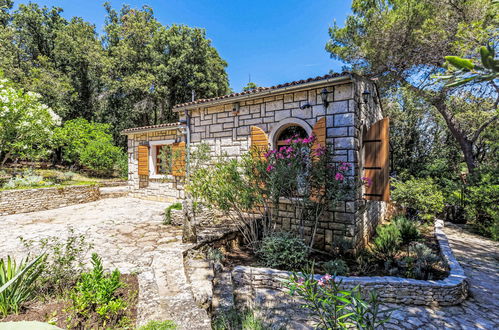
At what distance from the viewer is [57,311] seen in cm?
231

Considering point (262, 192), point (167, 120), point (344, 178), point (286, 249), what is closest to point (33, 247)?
point (262, 192)

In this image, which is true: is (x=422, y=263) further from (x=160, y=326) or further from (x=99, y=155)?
(x=99, y=155)

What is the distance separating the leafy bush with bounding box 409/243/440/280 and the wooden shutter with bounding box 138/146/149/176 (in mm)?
9288

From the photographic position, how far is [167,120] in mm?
20062

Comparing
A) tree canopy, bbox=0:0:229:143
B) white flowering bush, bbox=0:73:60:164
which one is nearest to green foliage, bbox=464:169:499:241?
tree canopy, bbox=0:0:229:143

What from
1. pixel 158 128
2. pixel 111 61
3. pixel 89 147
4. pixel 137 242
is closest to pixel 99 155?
pixel 89 147

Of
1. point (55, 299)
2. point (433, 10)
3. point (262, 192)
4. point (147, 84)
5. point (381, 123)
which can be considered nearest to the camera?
point (55, 299)

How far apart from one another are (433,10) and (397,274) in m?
9.13

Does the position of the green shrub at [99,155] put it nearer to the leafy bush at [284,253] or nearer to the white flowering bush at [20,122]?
the white flowering bush at [20,122]

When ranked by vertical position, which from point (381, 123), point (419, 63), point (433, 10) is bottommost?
point (381, 123)

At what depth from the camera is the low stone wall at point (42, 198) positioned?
7.63 metres

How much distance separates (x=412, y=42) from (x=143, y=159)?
11354 mm

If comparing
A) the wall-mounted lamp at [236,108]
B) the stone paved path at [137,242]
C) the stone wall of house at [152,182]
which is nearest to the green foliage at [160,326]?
the stone paved path at [137,242]

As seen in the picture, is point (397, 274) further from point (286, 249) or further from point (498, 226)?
point (498, 226)
